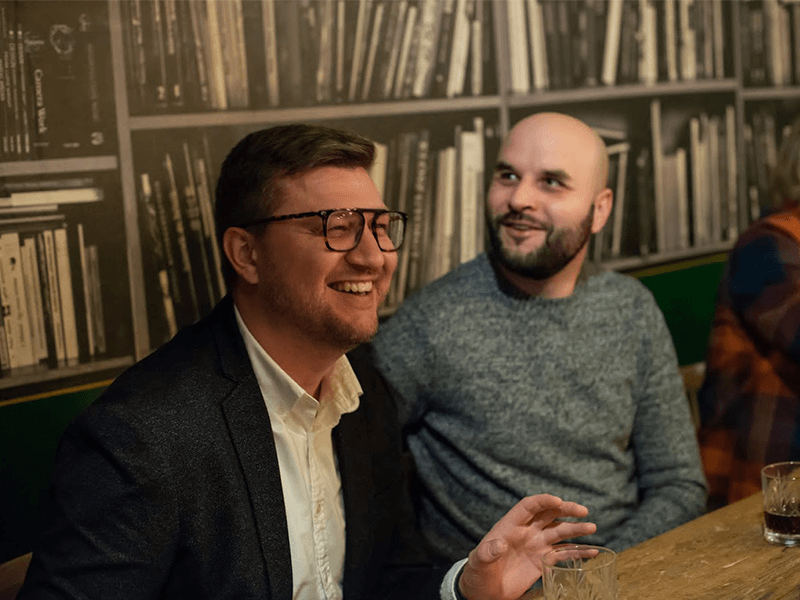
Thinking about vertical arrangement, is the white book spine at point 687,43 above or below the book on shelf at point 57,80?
above

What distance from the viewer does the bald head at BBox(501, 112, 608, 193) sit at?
2115mm

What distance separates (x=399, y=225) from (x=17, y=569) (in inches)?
35.7

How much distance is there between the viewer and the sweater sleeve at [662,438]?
211 centimetres

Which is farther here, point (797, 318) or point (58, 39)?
point (797, 318)

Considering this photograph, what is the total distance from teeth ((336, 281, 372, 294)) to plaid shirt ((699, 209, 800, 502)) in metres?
1.09

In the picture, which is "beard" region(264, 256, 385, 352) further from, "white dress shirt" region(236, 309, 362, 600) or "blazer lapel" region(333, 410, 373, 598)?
"blazer lapel" region(333, 410, 373, 598)

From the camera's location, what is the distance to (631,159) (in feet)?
9.89

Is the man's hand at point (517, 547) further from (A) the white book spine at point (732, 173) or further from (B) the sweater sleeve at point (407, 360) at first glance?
(A) the white book spine at point (732, 173)

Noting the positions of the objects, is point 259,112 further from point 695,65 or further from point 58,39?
point 695,65

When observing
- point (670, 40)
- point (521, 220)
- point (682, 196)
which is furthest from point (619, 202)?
point (521, 220)

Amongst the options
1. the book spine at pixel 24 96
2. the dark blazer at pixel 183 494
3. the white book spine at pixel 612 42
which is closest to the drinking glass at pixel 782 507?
the dark blazer at pixel 183 494

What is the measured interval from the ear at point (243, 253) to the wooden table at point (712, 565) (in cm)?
73

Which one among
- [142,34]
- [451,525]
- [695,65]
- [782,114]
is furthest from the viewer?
[782,114]

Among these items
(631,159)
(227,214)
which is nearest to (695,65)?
(631,159)
